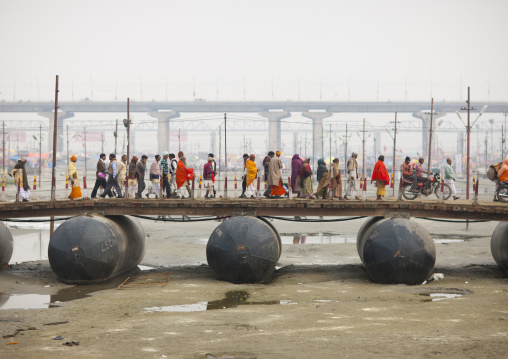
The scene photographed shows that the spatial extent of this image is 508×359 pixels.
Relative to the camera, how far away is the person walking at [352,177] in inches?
1037

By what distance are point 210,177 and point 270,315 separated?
10.4 meters

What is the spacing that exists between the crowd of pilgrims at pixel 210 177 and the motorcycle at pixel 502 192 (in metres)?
4.15

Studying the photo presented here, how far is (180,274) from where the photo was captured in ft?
83.3

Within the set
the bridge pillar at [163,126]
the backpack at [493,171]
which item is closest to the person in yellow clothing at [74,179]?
the backpack at [493,171]

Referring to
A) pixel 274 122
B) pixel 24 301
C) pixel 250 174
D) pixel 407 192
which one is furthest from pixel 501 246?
pixel 274 122

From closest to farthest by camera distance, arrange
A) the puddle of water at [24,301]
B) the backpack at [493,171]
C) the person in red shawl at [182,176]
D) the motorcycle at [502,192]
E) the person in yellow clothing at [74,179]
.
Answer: the puddle of water at [24,301], the backpack at [493,171], the motorcycle at [502,192], the person in yellow clothing at [74,179], the person in red shawl at [182,176]

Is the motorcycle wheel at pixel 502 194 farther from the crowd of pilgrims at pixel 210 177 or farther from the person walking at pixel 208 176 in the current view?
the person walking at pixel 208 176

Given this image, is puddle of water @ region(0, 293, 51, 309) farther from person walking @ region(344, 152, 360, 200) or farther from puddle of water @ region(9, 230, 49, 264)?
person walking @ region(344, 152, 360, 200)

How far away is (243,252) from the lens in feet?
75.0

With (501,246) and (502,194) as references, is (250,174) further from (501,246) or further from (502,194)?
(501,246)

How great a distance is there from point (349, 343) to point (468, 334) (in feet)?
9.18

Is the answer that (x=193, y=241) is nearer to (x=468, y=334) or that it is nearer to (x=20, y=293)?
(x=20, y=293)

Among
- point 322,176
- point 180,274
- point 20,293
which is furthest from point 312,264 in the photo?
point 20,293

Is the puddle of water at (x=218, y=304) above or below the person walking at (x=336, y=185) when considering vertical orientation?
below
